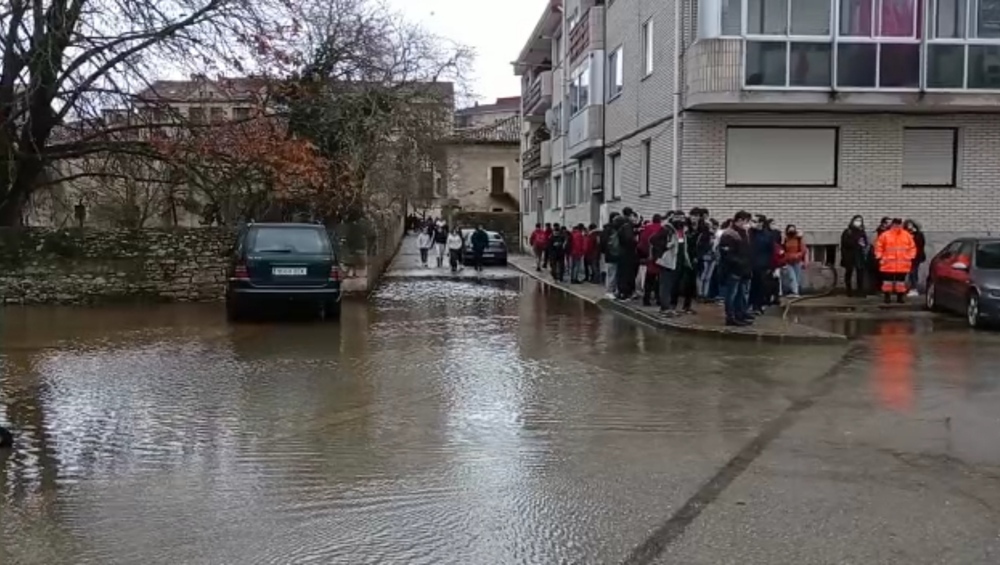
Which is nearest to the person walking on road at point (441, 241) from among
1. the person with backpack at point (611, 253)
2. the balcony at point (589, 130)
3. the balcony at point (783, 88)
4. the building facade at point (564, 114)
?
the building facade at point (564, 114)

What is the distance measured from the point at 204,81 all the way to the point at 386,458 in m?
16.2

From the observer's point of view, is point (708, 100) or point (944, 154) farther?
point (944, 154)

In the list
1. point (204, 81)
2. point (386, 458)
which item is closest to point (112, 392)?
point (386, 458)

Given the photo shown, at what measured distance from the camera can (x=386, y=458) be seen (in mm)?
7328

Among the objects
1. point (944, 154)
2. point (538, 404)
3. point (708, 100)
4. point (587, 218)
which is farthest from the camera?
point (587, 218)

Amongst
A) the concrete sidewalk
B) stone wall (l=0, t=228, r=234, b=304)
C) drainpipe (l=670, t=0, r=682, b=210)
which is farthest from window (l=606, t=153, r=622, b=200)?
stone wall (l=0, t=228, r=234, b=304)

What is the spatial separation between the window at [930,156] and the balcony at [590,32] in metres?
11.0

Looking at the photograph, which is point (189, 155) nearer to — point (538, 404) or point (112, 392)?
point (112, 392)

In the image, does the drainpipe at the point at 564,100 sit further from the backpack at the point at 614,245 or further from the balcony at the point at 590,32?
the backpack at the point at 614,245

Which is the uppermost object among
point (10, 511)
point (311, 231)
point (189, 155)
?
point (189, 155)

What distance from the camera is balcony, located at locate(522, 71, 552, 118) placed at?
140ft

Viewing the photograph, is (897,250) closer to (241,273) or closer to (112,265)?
(241,273)

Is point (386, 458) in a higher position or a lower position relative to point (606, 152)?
lower

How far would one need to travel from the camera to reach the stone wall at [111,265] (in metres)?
20.6
